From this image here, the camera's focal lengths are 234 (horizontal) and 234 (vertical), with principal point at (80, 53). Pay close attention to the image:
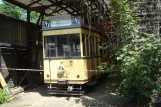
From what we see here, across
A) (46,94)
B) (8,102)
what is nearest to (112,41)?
(46,94)

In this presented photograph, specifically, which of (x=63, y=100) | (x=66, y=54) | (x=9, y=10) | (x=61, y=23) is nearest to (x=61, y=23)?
(x=61, y=23)

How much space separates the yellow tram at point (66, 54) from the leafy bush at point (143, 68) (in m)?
2.28

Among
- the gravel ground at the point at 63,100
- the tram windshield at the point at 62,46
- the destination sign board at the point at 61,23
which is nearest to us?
the gravel ground at the point at 63,100

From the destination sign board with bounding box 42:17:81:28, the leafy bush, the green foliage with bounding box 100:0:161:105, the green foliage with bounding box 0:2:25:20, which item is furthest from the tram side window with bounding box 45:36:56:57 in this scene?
the green foliage with bounding box 0:2:25:20

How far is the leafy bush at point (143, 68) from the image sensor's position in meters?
6.80

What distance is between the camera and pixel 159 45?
6.61m

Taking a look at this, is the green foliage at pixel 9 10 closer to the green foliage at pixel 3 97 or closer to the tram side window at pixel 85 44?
the tram side window at pixel 85 44

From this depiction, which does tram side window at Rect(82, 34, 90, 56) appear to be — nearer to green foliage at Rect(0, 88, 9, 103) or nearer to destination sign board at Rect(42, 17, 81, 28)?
destination sign board at Rect(42, 17, 81, 28)

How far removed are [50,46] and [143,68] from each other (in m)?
4.20

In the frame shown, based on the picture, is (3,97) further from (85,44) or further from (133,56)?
(133,56)

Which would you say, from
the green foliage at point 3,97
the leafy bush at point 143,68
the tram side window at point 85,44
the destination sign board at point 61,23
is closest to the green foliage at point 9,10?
the destination sign board at point 61,23

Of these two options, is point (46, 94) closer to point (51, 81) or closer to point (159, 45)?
point (51, 81)

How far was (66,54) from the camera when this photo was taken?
9.43 m

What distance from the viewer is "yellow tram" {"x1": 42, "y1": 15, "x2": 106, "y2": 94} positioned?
363 inches
